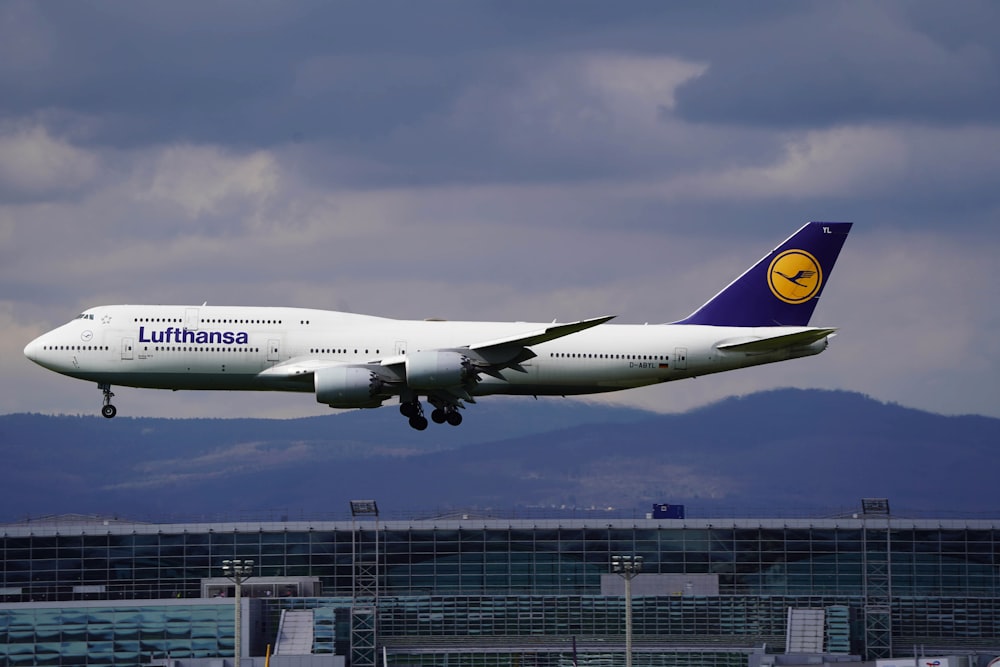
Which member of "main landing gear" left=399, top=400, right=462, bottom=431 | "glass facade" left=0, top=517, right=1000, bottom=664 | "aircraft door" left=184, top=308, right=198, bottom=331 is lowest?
"glass facade" left=0, top=517, right=1000, bottom=664

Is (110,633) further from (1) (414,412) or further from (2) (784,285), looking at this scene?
(2) (784,285)

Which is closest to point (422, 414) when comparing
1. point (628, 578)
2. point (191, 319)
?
point (191, 319)

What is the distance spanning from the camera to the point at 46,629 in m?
92.8

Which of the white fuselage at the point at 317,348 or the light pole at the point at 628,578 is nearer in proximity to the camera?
the light pole at the point at 628,578

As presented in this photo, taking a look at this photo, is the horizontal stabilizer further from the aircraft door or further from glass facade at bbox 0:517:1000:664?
glass facade at bbox 0:517:1000:664

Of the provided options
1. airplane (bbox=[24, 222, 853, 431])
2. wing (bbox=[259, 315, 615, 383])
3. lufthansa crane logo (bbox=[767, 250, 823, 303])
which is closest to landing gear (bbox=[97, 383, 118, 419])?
airplane (bbox=[24, 222, 853, 431])

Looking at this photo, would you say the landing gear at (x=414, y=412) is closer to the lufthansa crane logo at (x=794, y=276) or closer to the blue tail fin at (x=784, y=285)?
the blue tail fin at (x=784, y=285)

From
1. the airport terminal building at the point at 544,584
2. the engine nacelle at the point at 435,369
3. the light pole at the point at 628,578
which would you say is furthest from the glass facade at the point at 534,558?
the engine nacelle at the point at 435,369

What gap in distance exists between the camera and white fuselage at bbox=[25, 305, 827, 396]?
79812mm

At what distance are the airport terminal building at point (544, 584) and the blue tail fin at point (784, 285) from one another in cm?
1908

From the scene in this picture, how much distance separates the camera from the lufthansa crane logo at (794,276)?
87812 mm

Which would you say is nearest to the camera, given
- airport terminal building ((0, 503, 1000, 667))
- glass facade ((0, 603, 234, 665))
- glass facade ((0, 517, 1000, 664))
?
glass facade ((0, 603, 234, 665))

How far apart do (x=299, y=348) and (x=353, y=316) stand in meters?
3.88

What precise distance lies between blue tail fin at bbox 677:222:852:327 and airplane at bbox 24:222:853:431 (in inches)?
45.4
